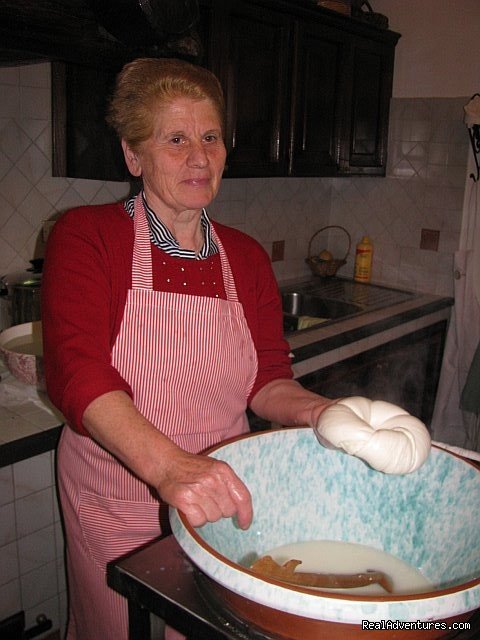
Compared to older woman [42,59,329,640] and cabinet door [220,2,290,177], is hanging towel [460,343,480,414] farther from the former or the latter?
older woman [42,59,329,640]

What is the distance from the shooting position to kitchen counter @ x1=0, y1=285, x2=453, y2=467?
4.49ft

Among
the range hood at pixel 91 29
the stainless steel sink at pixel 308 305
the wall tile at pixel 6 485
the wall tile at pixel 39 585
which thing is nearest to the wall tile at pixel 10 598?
the wall tile at pixel 39 585

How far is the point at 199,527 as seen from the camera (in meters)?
0.73

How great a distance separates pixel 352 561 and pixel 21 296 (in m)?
1.28

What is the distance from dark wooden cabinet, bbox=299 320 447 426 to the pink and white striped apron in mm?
940

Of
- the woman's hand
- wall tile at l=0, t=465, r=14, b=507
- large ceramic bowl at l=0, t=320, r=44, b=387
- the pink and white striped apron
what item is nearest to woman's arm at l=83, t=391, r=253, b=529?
the woman's hand

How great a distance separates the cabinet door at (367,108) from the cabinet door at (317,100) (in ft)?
0.24

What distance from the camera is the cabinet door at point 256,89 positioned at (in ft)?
6.60

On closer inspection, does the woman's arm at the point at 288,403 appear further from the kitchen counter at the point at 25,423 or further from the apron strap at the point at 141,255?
the kitchen counter at the point at 25,423

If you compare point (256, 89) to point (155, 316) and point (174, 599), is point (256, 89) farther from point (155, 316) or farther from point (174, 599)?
point (174, 599)

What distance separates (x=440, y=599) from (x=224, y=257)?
833 mm

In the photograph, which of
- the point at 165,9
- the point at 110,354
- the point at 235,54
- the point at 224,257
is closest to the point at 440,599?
the point at 110,354

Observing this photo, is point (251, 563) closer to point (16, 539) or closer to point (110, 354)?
point (110, 354)

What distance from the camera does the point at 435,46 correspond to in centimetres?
264
